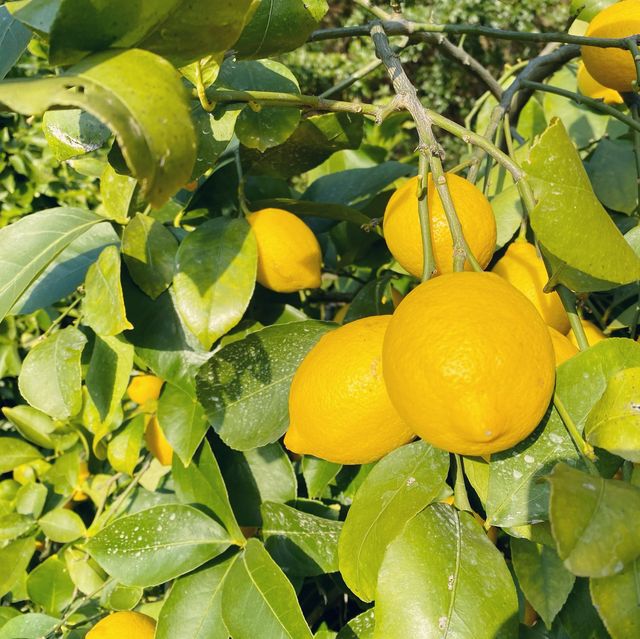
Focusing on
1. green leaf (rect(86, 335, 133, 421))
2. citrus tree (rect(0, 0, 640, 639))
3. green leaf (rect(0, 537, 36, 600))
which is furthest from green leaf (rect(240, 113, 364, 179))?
green leaf (rect(0, 537, 36, 600))

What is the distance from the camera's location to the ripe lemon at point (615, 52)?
68 cm

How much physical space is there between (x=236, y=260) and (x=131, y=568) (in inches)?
11.9

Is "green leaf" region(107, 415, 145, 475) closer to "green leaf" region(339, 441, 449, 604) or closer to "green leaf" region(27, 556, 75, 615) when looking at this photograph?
"green leaf" region(27, 556, 75, 615)

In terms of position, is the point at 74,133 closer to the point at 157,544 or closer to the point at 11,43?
the point at 11,43

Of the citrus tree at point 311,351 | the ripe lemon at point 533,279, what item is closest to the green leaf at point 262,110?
the citrus tree at point 311,351

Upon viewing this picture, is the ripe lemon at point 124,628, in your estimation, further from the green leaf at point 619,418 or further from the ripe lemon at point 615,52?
the ripe lemon at point 615,52

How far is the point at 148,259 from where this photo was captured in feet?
2.10

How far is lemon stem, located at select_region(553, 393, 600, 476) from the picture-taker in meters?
0.42

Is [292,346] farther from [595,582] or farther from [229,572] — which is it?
[595,582]

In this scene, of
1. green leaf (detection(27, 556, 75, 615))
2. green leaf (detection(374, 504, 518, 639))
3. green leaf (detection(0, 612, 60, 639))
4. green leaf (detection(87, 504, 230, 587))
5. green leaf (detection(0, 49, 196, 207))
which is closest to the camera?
green leaf (detection(0, 49, 196, 207))

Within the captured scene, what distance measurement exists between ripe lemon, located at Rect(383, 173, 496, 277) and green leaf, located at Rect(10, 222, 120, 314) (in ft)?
1.16

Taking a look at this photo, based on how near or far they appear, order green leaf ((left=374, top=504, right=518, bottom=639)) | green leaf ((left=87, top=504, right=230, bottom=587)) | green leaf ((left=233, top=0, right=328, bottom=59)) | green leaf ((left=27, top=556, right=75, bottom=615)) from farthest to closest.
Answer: green leaf ((left=27, top=556, right=75, bottom=615)) < green leaf ((left=87, top=504, right=230, bottom=587)) < green leaf ((left=233, top=0, right=328, bottom=59)) < green leaf ((left=374, top=504, right=518, bottom=639))

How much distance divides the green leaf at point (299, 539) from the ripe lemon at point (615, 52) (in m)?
0.54

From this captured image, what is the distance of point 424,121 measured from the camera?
0.48 meters
